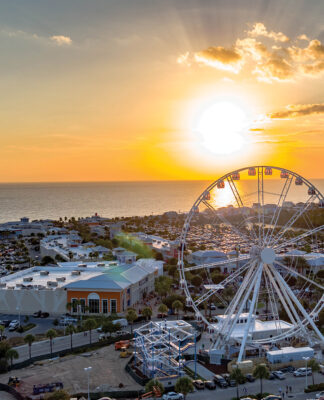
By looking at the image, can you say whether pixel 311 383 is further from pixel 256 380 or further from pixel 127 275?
pixel 127 275

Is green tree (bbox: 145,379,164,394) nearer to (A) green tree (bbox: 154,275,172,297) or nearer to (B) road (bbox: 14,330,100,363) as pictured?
(B) road (bbox: 14,330,100,363)

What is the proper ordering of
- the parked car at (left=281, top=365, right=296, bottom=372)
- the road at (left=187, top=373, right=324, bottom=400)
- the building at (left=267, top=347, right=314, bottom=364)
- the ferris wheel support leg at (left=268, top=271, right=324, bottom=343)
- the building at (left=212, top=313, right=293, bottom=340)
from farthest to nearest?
the building at (left=212, top=313, right=293, bottom=340) → the ferris wheel support leg at (left=268, top=271, right=324, bottom=343) → the building at (left=267, top=347, right=314, bottom=364) → the parked car at (left=281, top=365, right=296, bottom=372) → the road at (left=187, top=373, right=324, bottom=400)

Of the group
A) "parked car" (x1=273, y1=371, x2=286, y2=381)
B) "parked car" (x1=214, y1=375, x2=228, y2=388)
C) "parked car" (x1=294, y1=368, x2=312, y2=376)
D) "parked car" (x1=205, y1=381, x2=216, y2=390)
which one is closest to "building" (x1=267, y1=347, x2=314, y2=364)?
"parked car" (x1=273, y1=371, x2=286, y2=381)

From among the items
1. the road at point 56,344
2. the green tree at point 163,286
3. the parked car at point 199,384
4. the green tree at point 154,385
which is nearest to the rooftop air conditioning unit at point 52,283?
the road at point 56,344

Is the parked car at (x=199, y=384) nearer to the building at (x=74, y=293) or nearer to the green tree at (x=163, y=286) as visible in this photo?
the building at (x=74, y=293)

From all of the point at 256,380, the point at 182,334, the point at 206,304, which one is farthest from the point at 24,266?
the point at 256,380

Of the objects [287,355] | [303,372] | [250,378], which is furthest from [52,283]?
[303,372]

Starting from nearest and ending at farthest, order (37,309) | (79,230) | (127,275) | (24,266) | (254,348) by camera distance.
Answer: (254,348) → (37,309) → (127,275) → (24,266) → (79,230)
